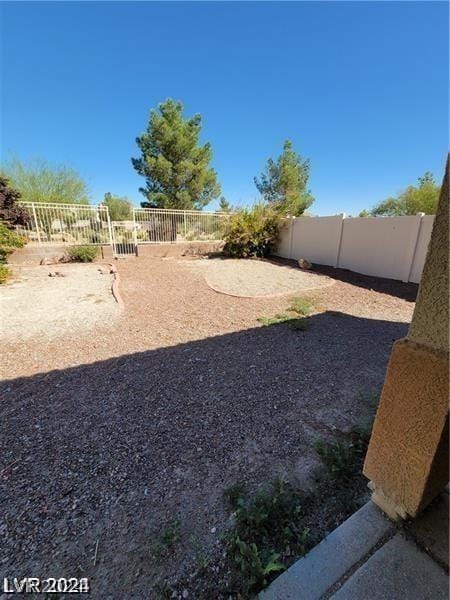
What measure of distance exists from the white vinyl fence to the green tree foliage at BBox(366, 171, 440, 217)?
996cm

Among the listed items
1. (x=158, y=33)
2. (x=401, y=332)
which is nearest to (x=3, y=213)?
(x=158, y=33)

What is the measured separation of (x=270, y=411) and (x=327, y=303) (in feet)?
12.7

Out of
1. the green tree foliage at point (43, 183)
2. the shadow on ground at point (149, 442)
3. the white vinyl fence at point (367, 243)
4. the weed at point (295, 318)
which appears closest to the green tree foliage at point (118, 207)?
the green tree foliage at point (43, 183)

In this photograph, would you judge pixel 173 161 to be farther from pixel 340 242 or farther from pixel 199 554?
pixel 199 554

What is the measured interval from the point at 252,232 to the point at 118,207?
77.6 feet

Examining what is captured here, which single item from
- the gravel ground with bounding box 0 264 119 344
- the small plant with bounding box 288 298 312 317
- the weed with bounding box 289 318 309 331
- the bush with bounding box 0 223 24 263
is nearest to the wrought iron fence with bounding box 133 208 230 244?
the gravel ground with bounding box 0 264 119 344

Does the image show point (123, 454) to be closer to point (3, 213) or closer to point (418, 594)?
point (418, 594)

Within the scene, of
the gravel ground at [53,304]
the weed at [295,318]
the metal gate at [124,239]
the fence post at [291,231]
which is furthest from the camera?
the metal gate at [124,239]

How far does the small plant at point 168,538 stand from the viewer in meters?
1.28

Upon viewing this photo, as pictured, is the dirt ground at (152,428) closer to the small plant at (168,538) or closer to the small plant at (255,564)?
the small plant at (168,538)

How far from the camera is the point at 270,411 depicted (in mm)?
2291

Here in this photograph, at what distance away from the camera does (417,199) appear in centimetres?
1781

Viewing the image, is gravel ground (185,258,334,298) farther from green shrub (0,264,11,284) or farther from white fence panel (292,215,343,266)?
green shrub (0,264,11,284)

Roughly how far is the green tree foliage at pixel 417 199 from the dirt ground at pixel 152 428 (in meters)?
17.0
